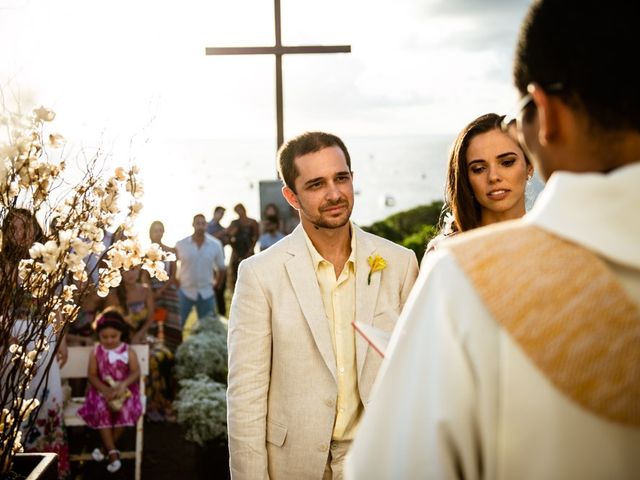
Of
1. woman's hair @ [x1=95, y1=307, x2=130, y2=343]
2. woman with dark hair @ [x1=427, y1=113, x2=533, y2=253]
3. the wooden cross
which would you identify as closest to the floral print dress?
woman's hair @ [x1=95, y1=307, x2=130, y2=343]

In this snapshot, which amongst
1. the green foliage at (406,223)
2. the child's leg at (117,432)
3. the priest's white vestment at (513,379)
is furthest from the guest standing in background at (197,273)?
the priest's white vestment at (513,379)

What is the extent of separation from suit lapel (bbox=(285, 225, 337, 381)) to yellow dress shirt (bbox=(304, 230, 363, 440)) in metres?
0.05

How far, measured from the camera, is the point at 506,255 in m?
0.99

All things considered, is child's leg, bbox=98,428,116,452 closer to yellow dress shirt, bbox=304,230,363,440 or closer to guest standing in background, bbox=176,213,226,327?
guest standing in background, bbox=176,213,226,327

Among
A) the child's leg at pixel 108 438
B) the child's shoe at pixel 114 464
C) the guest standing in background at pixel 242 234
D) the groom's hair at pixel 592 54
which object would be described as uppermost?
the guest standing in background at pixel 242 234

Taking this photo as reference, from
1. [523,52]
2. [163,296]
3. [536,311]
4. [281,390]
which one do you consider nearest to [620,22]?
[523,52]

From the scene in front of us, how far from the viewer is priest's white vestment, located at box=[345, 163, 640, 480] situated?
36.4 inches

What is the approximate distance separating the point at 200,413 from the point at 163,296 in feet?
10.2

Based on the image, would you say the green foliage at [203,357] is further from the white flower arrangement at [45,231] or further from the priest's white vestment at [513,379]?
the priest's white vestment at [513,379]

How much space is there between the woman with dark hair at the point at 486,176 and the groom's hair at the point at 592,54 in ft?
6.58

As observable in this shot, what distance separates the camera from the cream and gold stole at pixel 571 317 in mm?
912

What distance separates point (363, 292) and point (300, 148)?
2.34ft

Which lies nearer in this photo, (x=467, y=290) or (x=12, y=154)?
(x=467, y=290)

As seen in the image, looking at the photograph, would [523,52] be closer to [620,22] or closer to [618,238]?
[620,22]
